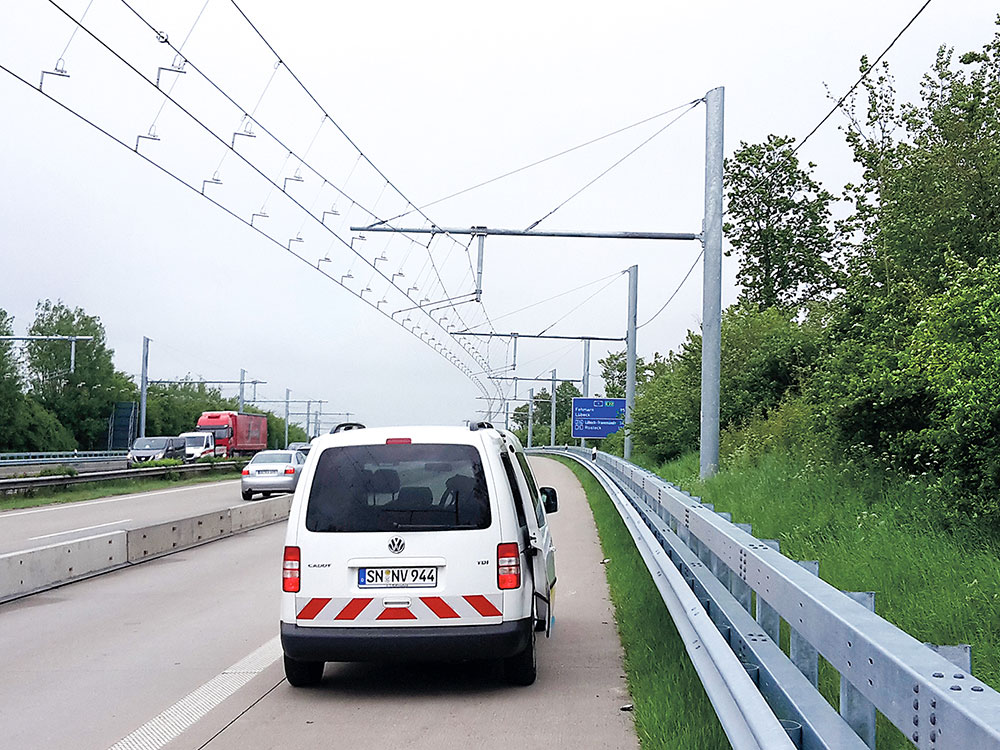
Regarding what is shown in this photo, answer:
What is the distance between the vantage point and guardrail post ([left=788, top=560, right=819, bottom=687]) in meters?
4.67

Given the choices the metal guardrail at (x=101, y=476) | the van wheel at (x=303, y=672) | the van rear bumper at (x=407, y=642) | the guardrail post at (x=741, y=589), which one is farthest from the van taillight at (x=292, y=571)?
the metal guardrail at (x=101, y=476)

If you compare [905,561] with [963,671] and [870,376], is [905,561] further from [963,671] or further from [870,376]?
[963,671]

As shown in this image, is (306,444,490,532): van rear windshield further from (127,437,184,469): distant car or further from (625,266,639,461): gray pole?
(127,437,184,469): distant car

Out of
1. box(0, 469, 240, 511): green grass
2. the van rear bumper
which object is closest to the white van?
box(0, 469, 240, 511): green grass

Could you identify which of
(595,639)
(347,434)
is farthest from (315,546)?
(595,639)

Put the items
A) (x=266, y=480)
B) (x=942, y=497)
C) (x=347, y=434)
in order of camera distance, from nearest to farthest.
→ (x=347, y=434) < (x=942, y=497) < (x=266, y=480)

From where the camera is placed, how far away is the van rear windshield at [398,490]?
8.02 m

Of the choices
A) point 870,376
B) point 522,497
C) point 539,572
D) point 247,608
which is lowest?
point 247,608

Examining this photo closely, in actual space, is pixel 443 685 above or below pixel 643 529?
below

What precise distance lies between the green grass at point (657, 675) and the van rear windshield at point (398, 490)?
154 centimetres

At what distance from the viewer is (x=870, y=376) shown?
11.9 meters

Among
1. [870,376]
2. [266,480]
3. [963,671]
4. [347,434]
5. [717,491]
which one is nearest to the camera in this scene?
[963,671]

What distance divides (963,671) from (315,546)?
18.3 feet

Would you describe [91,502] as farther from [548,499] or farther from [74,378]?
[74,378]
